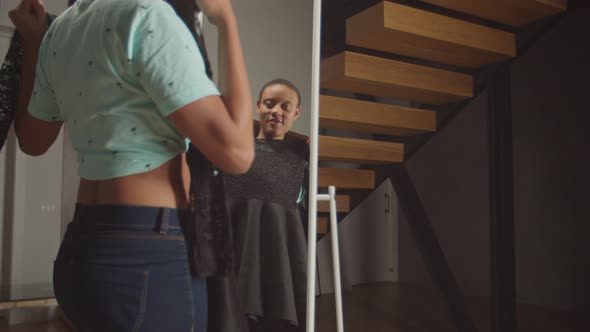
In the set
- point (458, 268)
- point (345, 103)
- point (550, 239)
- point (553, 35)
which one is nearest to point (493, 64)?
point (345, 103)

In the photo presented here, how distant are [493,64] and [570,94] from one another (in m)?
1.21

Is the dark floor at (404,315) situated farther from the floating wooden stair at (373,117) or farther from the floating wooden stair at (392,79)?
the floating wooden stair at (392,79)

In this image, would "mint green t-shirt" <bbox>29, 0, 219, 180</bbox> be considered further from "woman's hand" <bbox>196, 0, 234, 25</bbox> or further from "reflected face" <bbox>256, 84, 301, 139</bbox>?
"reflected face" <bbox>256, 84, 301, 139</bbox>

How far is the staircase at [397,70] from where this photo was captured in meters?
2.16

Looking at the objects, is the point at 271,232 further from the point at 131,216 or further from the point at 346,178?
the point at 346,178

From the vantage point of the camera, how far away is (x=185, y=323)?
761 millimetres

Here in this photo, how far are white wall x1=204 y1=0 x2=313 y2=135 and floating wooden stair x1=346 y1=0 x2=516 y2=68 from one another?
839 mm

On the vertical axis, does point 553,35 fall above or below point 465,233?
above

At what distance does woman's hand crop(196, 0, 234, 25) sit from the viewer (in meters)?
0.85

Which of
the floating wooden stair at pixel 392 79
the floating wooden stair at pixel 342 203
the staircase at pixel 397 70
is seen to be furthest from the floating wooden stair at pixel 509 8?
the floating wooden stair at pixel 342 203

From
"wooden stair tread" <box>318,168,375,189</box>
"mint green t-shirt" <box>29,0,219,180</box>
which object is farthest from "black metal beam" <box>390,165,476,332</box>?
"mint green t-shirt" <box>29,0,219,180</box>

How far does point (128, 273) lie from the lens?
725 millimetres

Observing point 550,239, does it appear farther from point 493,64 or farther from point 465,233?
point 493,64

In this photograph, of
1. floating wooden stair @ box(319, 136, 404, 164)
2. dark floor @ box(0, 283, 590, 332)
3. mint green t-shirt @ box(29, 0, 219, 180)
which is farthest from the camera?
dark floor @ box(0, 283, 590, 332)
